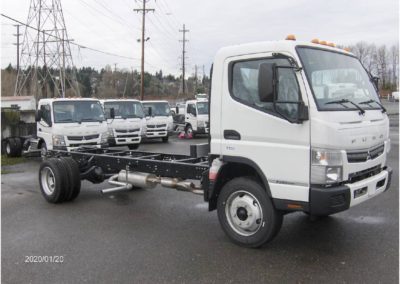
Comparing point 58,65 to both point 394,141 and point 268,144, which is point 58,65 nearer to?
point 394,141

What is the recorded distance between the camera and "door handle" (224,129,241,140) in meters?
5.19

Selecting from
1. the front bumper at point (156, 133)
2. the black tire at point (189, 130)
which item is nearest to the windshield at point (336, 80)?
the front bumper at point (156, 133)

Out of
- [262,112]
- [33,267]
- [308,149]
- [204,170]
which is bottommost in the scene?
[33,267]

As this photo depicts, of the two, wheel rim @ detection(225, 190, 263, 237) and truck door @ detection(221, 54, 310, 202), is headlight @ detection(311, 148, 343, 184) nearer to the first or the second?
truck door @ detection(221, 54, 310, 202)

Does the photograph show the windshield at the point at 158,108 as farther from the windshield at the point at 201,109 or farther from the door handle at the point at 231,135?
the door handle at the point at 231,135

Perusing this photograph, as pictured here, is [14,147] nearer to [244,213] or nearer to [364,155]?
[244,213]

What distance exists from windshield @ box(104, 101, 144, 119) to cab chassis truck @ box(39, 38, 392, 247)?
12339 mm

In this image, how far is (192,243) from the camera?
5473 millimetres

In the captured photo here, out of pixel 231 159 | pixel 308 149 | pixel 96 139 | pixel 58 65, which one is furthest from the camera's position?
pixel 58 65

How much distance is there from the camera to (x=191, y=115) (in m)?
22.7

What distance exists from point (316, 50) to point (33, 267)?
4238 mm

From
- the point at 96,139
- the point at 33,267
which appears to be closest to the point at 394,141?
the point at 96,139
